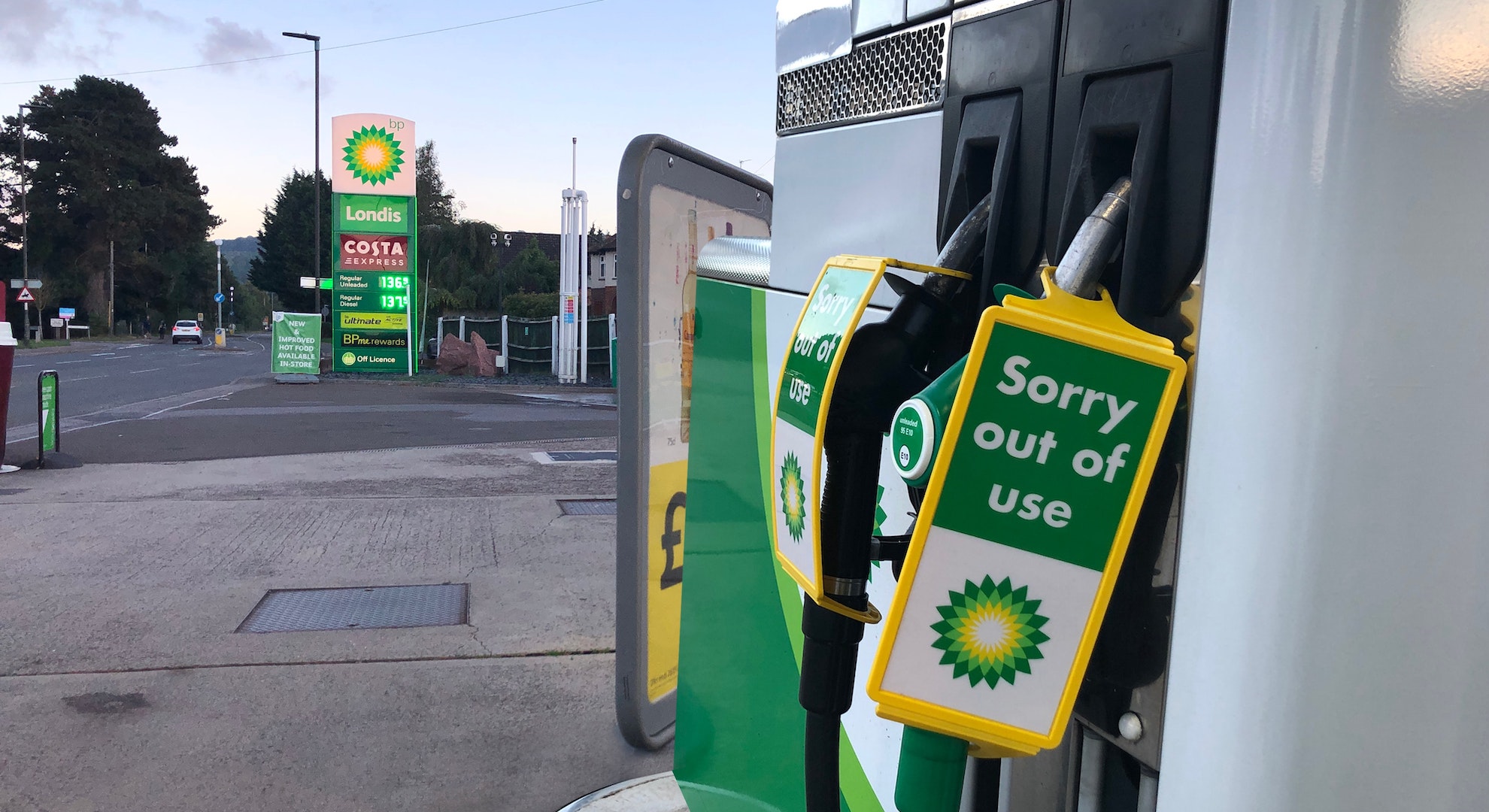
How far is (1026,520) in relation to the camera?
85 centimetres

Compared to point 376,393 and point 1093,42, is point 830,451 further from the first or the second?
point 376,393

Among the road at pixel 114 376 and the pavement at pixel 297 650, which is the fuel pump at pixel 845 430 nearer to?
the pavement at pixel 297 650

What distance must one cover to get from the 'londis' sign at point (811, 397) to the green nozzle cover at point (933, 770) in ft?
0.52

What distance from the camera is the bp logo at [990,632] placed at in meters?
0.87

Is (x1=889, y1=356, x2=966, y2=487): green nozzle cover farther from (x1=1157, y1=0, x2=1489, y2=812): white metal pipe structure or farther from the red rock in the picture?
the red rock

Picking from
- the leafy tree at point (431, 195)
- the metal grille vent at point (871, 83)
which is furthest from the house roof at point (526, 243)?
the metal grille vent at point (871, 83)

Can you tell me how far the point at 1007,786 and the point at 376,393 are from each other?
19786 mm

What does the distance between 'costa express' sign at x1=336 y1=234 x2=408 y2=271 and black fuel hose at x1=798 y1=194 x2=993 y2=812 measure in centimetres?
2540

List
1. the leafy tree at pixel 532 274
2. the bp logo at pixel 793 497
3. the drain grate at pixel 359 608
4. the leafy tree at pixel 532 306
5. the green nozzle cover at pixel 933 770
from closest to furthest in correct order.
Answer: the green nozzle cover at pixel 933 770, the bp logo at pixel 793 497, the drain grate at pixel 359 608, the leafy tree at pixel 532 306, the leafy tree at pixel 532 274

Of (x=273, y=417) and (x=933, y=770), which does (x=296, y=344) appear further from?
(x=933, y=770)

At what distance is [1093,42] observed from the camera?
0.95 m

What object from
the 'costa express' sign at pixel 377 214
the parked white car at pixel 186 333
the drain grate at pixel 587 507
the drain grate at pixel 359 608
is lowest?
the parked white car at pixel 186 333

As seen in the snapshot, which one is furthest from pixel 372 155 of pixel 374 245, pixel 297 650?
pixel 297 650

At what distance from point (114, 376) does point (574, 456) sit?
62.0ft
